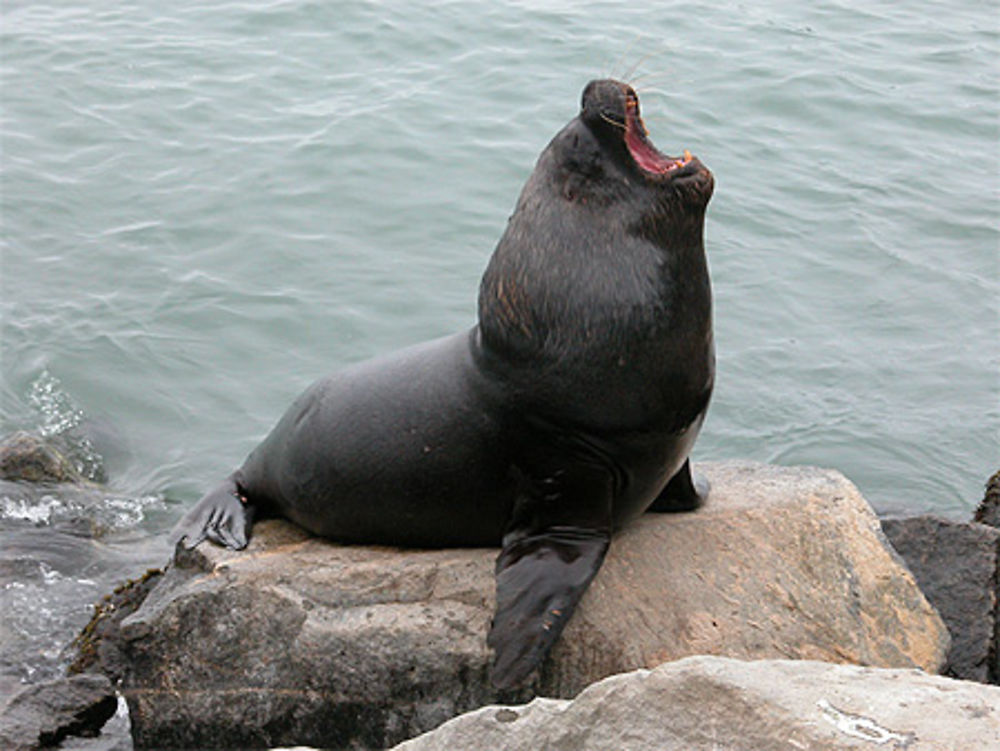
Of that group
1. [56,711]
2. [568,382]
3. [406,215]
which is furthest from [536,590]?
[406,215]

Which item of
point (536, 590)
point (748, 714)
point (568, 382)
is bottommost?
point (536, 590)

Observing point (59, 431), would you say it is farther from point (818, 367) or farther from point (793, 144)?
point (793, 144)

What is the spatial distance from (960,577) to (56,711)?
3.51 m

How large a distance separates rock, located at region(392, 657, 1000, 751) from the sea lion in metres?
1.56

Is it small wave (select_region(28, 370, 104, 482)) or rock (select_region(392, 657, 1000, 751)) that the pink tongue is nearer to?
rock (select_region(392, 657, 1000, 751))

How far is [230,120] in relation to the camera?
46.2 ft

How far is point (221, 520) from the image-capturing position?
5926 mm

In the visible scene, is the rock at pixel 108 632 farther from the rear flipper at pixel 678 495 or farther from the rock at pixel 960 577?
the rock at pixel 960 577

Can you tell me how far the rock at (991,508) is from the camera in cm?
680

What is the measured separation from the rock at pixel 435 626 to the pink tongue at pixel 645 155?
1316 mm

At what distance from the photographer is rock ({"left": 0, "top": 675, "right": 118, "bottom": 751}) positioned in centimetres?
516

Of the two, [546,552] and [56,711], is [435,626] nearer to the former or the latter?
[546,552]

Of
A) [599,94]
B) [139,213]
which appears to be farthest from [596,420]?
[139,213]

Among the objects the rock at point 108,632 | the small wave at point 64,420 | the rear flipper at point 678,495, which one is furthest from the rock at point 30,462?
the rear flipper at point 678,495
